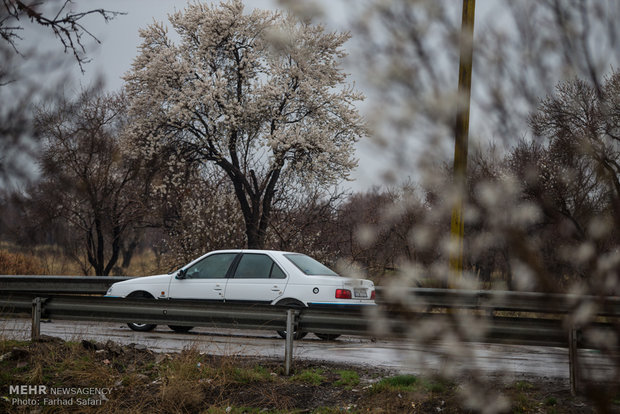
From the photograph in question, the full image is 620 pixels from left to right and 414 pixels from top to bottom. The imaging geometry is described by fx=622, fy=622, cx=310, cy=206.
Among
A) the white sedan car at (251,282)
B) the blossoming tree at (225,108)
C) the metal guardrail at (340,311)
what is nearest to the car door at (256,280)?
the white sedan car at (251,282)

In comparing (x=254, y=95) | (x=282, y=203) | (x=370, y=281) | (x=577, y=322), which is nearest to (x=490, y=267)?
(x=577, y=322)

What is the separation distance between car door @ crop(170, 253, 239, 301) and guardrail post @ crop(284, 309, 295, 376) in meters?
4.14

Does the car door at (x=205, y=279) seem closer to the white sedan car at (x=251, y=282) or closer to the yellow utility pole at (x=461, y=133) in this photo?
the white sedan car at (x=251, y=282)

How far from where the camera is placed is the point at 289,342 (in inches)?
285

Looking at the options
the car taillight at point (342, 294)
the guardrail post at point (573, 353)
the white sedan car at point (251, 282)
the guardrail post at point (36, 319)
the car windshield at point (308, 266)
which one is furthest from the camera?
the car windshield at point (308, 266)

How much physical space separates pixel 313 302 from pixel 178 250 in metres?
13.4

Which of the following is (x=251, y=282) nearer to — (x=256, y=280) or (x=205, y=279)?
(x=256, y=280)

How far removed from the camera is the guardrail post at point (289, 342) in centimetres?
712

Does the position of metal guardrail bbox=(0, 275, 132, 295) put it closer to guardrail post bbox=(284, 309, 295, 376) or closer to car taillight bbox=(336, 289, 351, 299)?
car taillight bbox=(336, 289, 351, 299)

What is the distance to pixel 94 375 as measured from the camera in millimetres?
6582

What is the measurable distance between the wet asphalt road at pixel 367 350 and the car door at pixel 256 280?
0.70m

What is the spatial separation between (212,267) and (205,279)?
0.28m

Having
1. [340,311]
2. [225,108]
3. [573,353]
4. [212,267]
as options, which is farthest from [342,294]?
[225,108]

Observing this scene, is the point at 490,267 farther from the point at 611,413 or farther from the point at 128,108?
the point at 128,108
